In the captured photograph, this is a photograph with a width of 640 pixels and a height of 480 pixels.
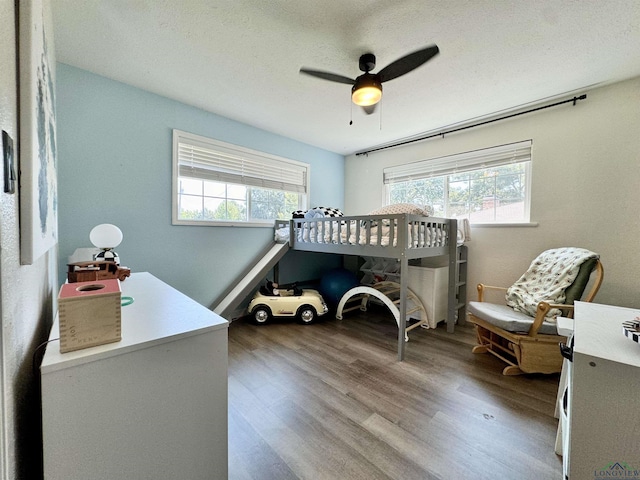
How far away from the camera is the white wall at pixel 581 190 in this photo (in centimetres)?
207

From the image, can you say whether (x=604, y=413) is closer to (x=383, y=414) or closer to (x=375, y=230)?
(x=383, y=414)

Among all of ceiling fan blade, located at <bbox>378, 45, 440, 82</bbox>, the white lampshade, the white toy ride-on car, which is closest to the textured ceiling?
ceiling fan blade, located at <bbox>378, 45, 440, 82</bbox>

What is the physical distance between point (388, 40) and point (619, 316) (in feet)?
6.19

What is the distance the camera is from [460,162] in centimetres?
298

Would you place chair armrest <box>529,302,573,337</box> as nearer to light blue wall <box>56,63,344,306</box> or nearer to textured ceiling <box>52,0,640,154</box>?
textured ceiling <box>52,0,640,154</box>

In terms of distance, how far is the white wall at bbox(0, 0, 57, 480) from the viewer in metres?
0.45

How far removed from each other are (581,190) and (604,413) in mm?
2363

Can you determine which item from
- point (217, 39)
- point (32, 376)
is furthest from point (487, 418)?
point (217, 39)

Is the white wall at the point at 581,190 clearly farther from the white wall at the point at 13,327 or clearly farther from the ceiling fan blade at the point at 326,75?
the white wall at the point at 13,327

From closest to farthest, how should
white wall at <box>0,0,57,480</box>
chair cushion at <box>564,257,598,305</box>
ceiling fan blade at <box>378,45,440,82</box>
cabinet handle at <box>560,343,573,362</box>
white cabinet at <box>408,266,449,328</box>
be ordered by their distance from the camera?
white wall at <box>0,0,57,480</box>
cabinet handle at <box>560,343,573,362</box>
ceiling fan blade at <box>378,45,440,82</box>
chair cushion at <box>564,257,598,305</box>
white cabinet at <box>408,266,449,328</box>

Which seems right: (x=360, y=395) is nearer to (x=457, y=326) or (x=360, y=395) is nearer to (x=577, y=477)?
(x=577, y=477)

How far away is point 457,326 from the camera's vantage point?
2852 mm

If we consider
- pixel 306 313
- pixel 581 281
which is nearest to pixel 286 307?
pixel 306 313

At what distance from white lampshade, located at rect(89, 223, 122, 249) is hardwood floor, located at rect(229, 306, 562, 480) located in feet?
4.05
